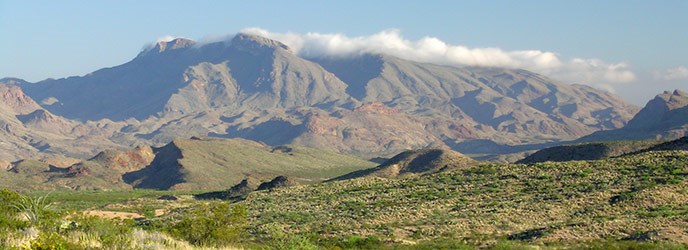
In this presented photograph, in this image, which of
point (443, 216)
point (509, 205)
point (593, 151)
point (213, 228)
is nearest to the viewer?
point (213, 228)

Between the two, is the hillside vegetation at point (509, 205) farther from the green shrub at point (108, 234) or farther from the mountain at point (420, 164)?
the mountain at point (420, 164)

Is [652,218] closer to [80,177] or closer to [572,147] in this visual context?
[572,147]

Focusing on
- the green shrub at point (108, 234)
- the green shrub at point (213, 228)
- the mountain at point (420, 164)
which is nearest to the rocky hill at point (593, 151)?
the mountain at point (420, 164)

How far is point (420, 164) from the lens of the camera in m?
139

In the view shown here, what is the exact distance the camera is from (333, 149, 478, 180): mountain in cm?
12975

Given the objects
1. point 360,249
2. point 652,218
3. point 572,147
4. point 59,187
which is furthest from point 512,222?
point 59,187

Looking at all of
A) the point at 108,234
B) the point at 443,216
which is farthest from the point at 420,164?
the point at 108,234

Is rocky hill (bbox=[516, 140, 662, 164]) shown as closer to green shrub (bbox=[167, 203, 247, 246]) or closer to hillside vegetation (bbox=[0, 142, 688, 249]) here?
hillside vegetation (bbox=[0, 142, 688, 249])

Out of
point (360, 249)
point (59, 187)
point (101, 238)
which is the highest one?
point (101, 238)

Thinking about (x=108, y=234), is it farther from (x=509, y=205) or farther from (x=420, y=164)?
(x=420, y=164)

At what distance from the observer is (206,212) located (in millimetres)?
38312

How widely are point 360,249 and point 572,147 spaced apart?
286ft

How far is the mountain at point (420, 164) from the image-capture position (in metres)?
130

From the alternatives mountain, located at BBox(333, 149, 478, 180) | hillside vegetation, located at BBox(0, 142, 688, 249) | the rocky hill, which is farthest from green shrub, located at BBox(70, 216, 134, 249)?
mountain, located at BBox(333, 149, 478, 180)
